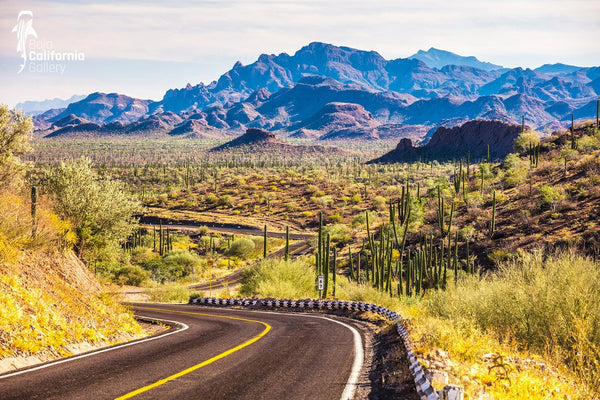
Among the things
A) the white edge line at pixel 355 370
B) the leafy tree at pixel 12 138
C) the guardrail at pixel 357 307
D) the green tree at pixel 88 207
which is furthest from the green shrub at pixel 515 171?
the white edge line at pixel 355 370

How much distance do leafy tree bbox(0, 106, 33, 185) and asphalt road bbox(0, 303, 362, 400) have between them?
756 inches

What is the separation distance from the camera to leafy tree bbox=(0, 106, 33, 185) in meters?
26.3

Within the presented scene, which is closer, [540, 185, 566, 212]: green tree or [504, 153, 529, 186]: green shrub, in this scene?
[540, 185, 566, 212]: green tree

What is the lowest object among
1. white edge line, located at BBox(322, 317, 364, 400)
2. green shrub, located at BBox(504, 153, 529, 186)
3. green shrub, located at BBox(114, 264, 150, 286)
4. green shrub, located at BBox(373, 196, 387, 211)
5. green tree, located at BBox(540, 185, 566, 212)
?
green shrub, located at BBox(114, 264, 150, 286)

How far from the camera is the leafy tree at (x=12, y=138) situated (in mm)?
26266

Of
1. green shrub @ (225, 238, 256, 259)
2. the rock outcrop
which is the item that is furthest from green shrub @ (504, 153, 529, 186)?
the rock outcrop

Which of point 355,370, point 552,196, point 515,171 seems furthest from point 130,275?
point 515,171

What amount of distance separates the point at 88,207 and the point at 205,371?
1605 cm

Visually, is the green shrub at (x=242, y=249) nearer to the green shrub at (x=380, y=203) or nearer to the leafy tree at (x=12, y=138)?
the green shrub at (x=380, y=203)

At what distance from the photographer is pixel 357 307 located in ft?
63.5

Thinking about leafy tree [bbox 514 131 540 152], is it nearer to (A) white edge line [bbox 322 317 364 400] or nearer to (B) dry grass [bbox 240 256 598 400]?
(B) dry grass [bbox 240 256 598 400]

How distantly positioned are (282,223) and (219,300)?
213 ft

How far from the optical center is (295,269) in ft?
94.3

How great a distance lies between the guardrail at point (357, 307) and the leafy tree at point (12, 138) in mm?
12104
